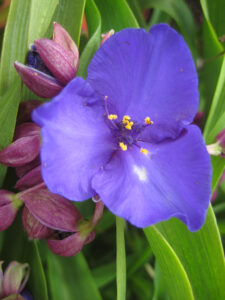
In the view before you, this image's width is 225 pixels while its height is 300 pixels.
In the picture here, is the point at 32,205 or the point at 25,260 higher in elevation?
the point at 32,205

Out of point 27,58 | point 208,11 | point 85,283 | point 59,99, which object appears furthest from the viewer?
point 208,11

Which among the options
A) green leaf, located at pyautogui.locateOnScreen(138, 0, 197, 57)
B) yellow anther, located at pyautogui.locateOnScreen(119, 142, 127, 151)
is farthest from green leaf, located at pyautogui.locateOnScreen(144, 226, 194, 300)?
green leaf, located at pyautogui.locateOnScreen(138, 0, 197, 57)

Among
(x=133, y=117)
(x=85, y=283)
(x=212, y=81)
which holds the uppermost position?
(x=133, y=117)

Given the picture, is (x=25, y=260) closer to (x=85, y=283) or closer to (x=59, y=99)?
(x=85, y=283)

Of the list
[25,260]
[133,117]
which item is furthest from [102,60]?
[25,260]

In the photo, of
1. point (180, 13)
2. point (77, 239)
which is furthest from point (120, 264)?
point (180, 13)

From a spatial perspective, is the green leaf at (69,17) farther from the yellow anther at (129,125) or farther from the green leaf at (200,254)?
the green leaf at (200,254)
